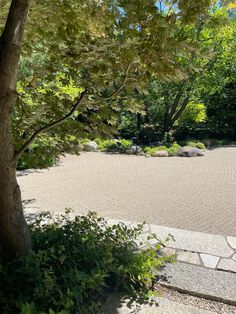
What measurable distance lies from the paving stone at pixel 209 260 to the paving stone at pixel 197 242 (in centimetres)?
8

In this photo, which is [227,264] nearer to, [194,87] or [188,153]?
[188,153]

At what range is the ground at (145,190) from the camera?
425 centimetres

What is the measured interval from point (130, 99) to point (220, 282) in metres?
1.74

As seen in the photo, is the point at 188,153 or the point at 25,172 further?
the point at 188,153

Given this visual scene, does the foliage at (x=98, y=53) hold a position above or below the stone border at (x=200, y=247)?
above

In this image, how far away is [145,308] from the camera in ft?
7.02

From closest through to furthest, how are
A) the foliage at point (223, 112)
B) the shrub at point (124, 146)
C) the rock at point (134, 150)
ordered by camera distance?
the rock at point (134, 150), the shrub at point (124, 146), the foliage at point (223, 112)

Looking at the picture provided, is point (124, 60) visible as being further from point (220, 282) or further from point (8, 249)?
point (220, 282)

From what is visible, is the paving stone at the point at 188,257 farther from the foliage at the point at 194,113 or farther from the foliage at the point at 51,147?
the foliage at the point at 194,113

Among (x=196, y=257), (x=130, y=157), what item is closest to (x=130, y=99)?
(x=196, y=257)

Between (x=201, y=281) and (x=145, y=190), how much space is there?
3.39 m

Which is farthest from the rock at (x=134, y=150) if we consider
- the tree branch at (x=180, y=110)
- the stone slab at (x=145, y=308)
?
the stone slab at (x=145, y=308)

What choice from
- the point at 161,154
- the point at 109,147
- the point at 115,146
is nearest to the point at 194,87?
the point at 161,154

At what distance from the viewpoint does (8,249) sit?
215 centimetres
